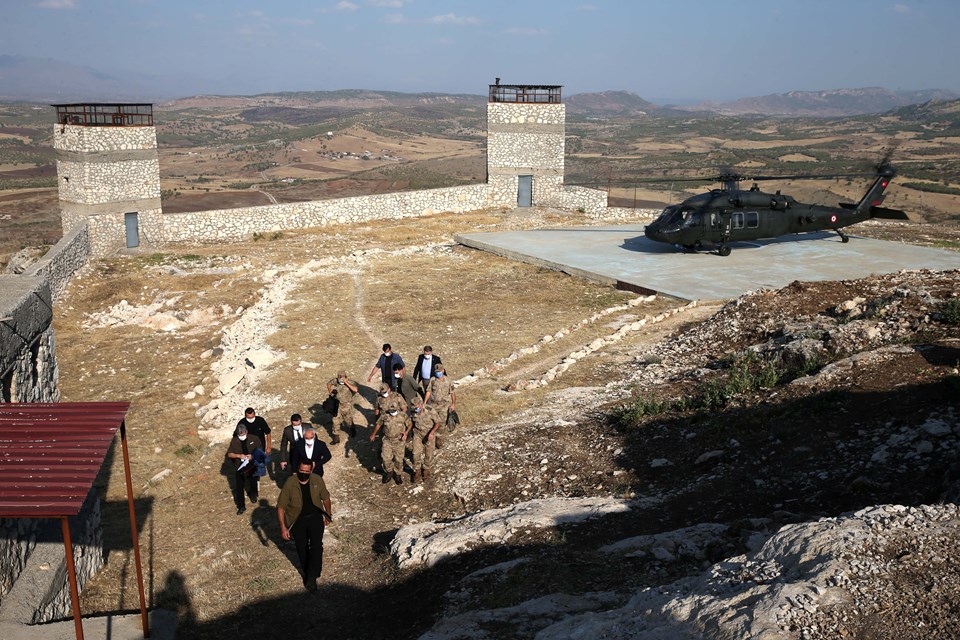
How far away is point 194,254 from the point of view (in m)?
24.3

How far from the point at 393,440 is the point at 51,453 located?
4.49 metres

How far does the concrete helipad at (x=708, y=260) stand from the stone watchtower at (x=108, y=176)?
963cm

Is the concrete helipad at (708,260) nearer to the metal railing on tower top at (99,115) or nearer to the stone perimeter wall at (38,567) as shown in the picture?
the metal railing on tower top at (99,115)

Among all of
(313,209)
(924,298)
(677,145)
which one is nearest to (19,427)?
(924,298)

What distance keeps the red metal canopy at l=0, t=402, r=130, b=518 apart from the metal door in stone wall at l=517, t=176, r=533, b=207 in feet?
85.8

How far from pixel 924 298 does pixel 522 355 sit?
6.50m

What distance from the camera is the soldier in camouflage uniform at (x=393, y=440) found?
9.96 meters

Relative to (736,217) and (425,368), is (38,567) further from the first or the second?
(736,217)

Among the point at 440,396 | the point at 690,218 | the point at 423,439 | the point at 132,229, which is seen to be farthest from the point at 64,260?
the point at 690,218

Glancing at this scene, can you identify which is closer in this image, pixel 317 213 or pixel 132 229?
pixel 132 229

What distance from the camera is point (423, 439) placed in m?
10.3

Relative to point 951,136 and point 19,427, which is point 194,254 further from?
point 951,136

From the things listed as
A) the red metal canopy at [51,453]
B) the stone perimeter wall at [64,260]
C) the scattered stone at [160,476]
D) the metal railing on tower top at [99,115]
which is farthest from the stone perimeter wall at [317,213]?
the red metal canopy at [51,453]

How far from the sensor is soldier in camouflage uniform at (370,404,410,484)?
392 inches
